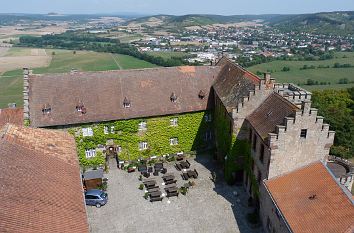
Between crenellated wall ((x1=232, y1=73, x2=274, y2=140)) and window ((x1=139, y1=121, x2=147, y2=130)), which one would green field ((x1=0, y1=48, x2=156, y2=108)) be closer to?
window ((x1=139, y1=121, x2=147, y2=130))

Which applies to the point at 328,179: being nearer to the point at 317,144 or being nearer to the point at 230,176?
the point at 317,144

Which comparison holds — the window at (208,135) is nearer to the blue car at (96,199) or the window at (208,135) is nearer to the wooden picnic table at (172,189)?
the wooden picnic table at (172,189)

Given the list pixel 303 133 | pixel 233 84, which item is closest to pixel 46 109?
pixel 233 84

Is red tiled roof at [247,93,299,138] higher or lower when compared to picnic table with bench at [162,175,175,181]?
higher

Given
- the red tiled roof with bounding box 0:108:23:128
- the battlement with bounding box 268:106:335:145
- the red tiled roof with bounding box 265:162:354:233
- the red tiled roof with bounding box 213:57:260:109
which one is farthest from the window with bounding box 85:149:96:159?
the battlement with bounding box 268:106:335:145

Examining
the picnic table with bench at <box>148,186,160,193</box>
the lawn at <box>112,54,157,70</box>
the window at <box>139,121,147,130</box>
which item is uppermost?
the window at <box>139,121,147,130</box>

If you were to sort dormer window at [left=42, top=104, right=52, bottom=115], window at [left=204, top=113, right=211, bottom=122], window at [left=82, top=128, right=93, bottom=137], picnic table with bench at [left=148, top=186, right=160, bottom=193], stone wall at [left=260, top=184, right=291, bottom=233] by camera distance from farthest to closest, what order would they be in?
window at [left=204, top=113, right=211, bottom=122] < window at [left=82, top=128, right=93, bottom=137] < dormer window at [left=42, top=104, right=52, bottom=115] < picnic table with bench at [left=148, top=186, right=160, bottom=193] < stone wall at [left=260, top=184, right=291, bottom=233]

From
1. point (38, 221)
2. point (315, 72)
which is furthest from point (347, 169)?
point (315, 72)

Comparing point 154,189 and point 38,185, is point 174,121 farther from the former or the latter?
point 38,185
